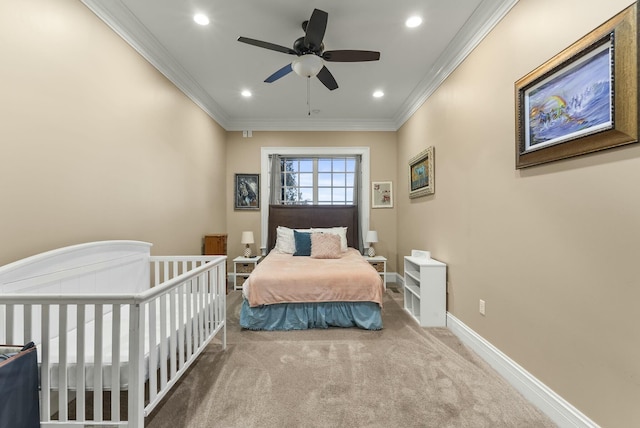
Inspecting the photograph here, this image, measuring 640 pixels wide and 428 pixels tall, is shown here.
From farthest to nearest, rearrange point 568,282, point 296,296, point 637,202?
point 296,296 < point 568,282 < point 637,202

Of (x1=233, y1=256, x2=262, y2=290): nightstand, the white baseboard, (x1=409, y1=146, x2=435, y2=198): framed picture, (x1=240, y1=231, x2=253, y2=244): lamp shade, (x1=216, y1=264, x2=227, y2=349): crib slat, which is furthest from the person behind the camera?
(x1=240, y1=231, x2=253, y2=244): lamp shade

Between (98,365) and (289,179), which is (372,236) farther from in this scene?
(98,365)

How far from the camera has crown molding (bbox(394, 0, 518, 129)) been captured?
1.98 meters

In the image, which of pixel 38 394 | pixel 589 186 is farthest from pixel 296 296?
pixel 589 186

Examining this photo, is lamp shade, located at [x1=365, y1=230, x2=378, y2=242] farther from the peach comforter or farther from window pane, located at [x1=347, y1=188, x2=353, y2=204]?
the peach comforter

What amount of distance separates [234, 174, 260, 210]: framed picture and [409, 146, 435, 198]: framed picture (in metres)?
2.59

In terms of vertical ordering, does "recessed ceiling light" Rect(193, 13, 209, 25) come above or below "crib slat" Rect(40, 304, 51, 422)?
above

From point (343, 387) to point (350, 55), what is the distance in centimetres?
262

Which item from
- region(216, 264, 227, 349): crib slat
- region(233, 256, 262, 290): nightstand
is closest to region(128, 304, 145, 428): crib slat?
region(216, 264, 227, 349): crib slat

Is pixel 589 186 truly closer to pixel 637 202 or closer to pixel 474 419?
pixel 637 202

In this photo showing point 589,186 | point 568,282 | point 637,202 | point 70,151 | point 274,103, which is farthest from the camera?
point 274,103

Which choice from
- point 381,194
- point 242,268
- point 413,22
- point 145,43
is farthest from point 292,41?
point 242,268

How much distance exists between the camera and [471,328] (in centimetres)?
233

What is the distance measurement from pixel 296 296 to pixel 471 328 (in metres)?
1.64
